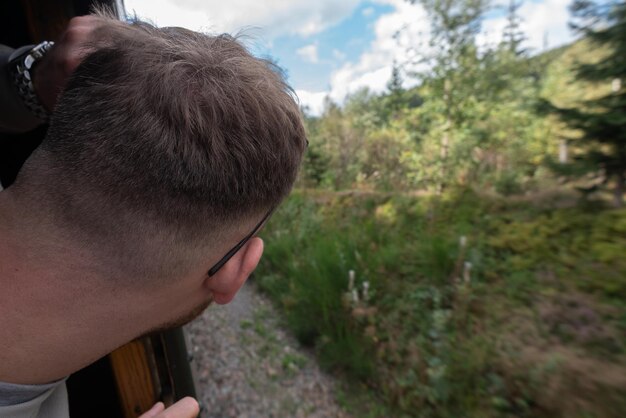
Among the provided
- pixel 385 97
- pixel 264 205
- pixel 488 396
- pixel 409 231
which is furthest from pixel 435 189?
pixel 264 205

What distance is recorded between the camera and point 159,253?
0.80 meters

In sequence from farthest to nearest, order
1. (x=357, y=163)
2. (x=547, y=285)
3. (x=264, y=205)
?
(x=357, y=163)
(x=547, y=285)
(x=264, y=205)

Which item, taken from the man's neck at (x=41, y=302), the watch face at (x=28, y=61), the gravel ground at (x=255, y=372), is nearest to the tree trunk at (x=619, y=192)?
the gravel ground at (x=255, y=372)

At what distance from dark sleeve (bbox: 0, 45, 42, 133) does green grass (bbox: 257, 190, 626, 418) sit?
3.26 metres

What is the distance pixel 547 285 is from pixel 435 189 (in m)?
3.35

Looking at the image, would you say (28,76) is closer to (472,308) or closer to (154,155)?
(154,155)

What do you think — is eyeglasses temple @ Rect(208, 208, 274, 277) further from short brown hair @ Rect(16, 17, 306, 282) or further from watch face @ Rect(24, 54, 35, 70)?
watch face @ Rect(24, 54, 35, 70)

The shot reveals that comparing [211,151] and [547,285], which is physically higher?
[211,151]

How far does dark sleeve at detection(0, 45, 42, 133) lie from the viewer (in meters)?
1.27

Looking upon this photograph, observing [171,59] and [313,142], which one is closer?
[171,59]

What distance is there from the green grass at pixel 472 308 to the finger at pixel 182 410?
2.51m

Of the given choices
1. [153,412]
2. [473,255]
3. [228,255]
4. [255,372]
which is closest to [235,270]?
[228,255]

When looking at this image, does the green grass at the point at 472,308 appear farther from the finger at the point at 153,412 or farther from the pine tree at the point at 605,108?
the finger at the point at 153,412

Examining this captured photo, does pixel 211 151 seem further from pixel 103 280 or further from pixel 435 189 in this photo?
pixel 435 189
